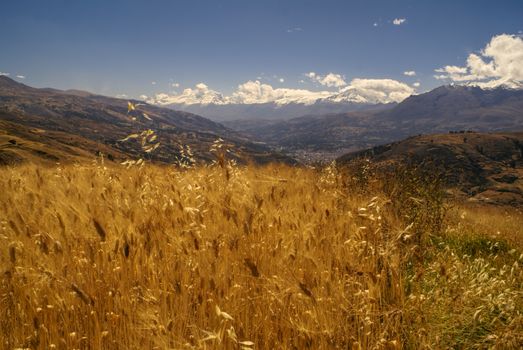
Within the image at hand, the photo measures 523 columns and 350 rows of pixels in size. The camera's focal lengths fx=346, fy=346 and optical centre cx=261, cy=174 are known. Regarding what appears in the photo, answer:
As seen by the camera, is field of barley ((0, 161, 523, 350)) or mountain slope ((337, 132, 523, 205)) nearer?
field of barley ((0, 161, 523, 350))

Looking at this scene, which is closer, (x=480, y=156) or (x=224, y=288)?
(x=224, y=288)

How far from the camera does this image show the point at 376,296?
235 cm

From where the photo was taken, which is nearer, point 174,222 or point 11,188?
point 174,222

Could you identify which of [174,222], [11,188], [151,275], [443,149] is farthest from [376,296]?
[443,149]

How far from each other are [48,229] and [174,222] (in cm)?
111

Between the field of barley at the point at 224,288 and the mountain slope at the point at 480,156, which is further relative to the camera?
the mountain slope at the point at 480,156

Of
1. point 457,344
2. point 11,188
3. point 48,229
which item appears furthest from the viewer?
point 11,188

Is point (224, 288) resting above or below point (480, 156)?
above

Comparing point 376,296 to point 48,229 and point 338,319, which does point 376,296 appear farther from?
point 48,229

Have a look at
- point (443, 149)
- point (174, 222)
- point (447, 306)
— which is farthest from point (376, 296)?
point (443, 149)

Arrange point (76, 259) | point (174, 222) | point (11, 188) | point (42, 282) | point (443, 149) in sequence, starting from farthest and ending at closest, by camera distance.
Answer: point (443, 149) → point (11, 188) → point (174, 222) → point (76, 259) → point (42, 282)

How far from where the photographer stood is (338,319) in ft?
6.95

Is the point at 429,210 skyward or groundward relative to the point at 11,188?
groundward

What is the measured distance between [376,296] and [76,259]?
2.27 metres
